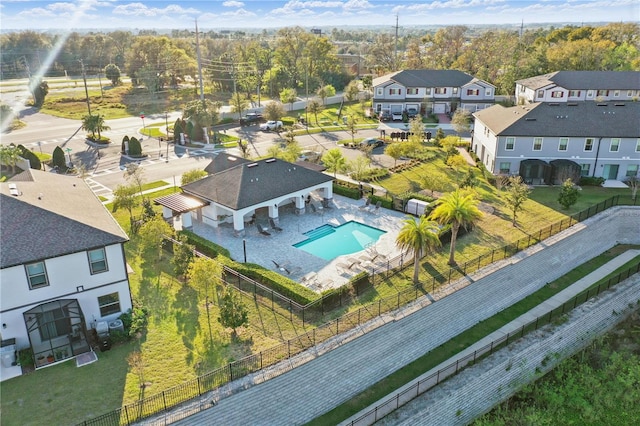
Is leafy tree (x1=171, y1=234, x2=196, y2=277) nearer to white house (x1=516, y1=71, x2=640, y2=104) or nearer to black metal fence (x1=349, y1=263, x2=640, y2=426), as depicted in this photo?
black metal fence (x1=349, y1=263, x2=640, y2=426)

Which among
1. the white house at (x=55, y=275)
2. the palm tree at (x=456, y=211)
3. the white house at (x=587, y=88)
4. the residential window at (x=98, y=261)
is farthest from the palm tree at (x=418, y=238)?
the white house at (x=587, y=88)

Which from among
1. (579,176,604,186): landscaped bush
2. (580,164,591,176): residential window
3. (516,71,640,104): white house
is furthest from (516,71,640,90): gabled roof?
(579,176,604,186): landscaped bush

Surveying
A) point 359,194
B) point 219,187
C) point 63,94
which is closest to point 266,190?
point 219,187

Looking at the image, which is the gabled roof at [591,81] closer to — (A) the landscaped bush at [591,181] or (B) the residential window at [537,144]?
(B) the residential window at [537,144]

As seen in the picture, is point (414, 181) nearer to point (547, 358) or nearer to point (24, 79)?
point (547, 358)

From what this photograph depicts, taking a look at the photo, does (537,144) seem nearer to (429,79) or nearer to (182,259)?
(182,259)

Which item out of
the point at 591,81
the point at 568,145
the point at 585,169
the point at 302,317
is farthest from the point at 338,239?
the point at 591,81
